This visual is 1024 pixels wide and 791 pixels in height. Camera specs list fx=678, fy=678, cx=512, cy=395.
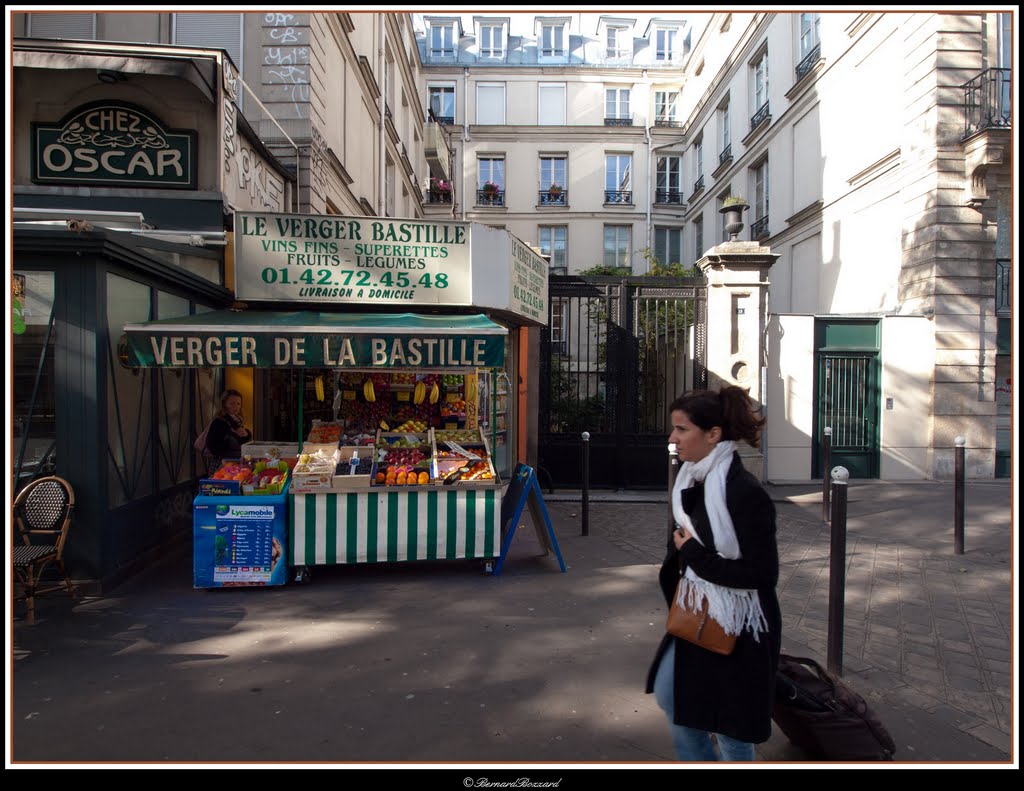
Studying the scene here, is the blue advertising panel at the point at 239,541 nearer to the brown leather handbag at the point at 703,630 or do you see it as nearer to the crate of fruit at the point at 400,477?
the crate of fruit at the point at 400,477

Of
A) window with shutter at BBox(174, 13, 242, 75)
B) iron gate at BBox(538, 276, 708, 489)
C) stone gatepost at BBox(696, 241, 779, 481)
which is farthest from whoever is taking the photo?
window with shutter at BBox(174, 13, 242, 75)

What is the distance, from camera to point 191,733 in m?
3.28

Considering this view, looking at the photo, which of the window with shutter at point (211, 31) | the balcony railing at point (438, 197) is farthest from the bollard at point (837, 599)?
the balcony railing at point (438, 197)

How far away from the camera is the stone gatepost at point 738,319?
33.6 feet

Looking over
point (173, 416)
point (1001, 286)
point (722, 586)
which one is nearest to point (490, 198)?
point (1001, 286)

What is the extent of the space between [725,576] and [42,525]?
16.2 feet

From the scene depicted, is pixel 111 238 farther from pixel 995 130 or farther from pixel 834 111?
pixel 834 111

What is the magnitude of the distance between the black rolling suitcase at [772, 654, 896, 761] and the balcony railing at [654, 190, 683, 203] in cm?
2775

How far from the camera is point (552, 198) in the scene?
2858 cm

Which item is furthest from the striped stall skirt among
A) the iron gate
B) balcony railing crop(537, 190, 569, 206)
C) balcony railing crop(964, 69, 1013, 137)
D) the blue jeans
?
balcony railing crop(537, 190, 569, 206)

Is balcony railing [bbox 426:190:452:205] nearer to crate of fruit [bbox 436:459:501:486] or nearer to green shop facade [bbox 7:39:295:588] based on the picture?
green shop facade [bbox 7:39:295:588]

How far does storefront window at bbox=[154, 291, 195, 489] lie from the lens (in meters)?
6.80

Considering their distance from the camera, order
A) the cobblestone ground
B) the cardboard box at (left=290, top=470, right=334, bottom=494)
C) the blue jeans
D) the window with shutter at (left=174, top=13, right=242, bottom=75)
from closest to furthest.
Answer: the blue jeans < the cobblestone ground < the cardboard box at (left=290, top=470, right=334, bottom=494) < the window with shutter at (left=174, top=13, right=242, bottom=75)

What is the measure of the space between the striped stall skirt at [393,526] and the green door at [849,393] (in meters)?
7.25
